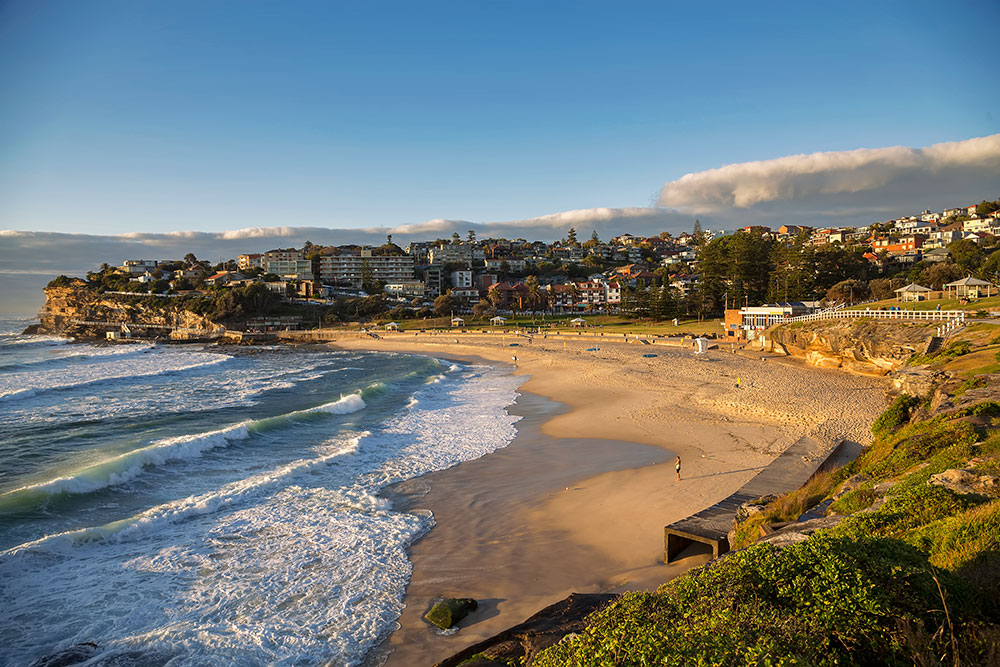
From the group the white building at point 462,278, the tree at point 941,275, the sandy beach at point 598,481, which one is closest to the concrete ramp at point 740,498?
the sandy beach at point 598,481

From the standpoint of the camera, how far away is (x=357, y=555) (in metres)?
11.6

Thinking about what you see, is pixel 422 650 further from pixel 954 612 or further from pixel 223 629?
pixel 954 612

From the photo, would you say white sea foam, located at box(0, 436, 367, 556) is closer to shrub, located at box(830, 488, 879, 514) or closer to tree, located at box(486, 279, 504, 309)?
shrub, located at box(830, 488, 879, 514)

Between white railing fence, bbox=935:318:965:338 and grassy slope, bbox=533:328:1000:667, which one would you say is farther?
white railing fence, bbox=935:318:965:338

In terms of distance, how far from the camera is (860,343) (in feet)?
96.5

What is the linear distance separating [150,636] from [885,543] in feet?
35.5

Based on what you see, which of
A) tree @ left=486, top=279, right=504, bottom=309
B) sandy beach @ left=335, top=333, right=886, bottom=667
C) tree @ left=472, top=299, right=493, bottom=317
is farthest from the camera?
tree @ left=486, top=279, right=504, bottom=309

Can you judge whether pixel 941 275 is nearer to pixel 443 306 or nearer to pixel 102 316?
pixel 443 306

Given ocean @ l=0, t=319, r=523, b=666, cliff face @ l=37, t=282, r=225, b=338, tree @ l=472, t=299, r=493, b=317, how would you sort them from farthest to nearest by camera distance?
tree @ l=472, t=299, r=493, b=317 → cliff face @ l=37, t=282, r=225, b=338 → ocean @ l=0, t=319, r=523, b=666

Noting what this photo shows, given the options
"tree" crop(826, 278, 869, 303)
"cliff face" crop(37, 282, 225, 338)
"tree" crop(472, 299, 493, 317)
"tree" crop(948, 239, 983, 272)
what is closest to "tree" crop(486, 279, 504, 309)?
"tree" crop(472, 299, 493, 317)

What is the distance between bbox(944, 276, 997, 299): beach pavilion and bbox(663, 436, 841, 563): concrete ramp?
3139 centimetres

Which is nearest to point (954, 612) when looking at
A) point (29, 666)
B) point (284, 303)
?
point (29, 666)

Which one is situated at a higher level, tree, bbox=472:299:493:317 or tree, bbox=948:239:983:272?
tree, bbox=948:239:983:272

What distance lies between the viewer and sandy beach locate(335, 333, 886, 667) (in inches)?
396
